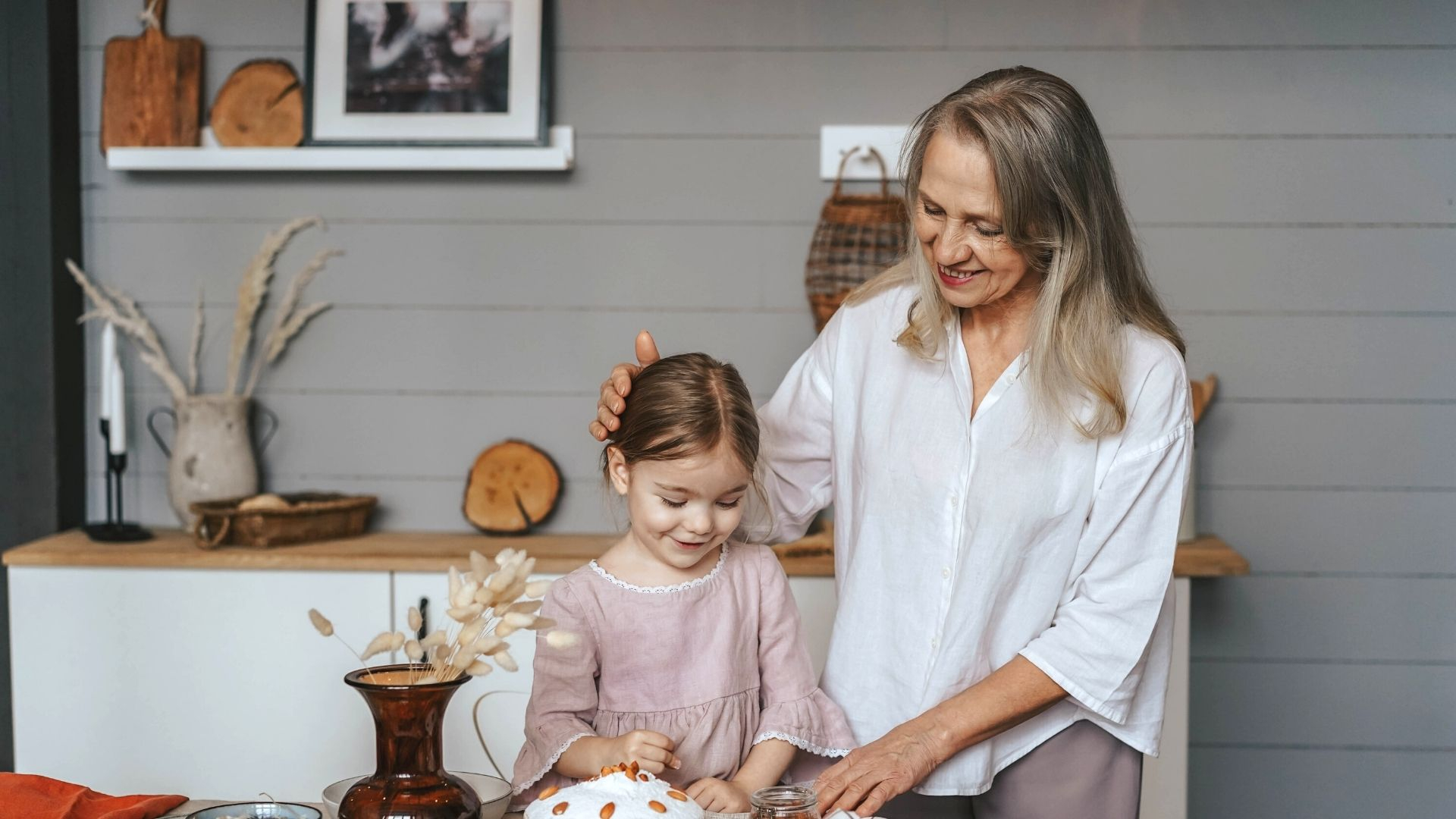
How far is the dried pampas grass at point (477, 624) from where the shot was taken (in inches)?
43.6

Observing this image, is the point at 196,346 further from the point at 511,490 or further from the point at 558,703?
the point at 558,703

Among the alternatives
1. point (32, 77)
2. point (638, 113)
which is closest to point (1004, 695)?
point (638, 113)

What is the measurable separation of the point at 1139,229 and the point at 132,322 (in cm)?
221

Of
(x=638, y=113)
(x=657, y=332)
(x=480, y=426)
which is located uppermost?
(x=638, y=113)

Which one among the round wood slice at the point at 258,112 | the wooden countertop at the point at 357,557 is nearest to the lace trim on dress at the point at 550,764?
the wooden countertop at the point at 357,557

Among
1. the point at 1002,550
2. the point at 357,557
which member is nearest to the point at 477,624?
the point at 1002,550

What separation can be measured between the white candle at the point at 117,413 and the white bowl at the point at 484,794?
1613 millimetres

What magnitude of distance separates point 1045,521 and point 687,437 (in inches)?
18.2

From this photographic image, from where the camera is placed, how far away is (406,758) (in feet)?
3.66

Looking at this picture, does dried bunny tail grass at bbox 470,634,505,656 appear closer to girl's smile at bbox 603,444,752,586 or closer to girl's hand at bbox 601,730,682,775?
girl's hand at bbox 601,730,682,775

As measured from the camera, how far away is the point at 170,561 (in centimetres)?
246

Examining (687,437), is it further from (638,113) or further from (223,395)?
(223,395)

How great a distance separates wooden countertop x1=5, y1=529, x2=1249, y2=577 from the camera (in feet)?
7.91

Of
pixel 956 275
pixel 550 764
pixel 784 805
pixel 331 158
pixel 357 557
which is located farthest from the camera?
pixel 331 158
